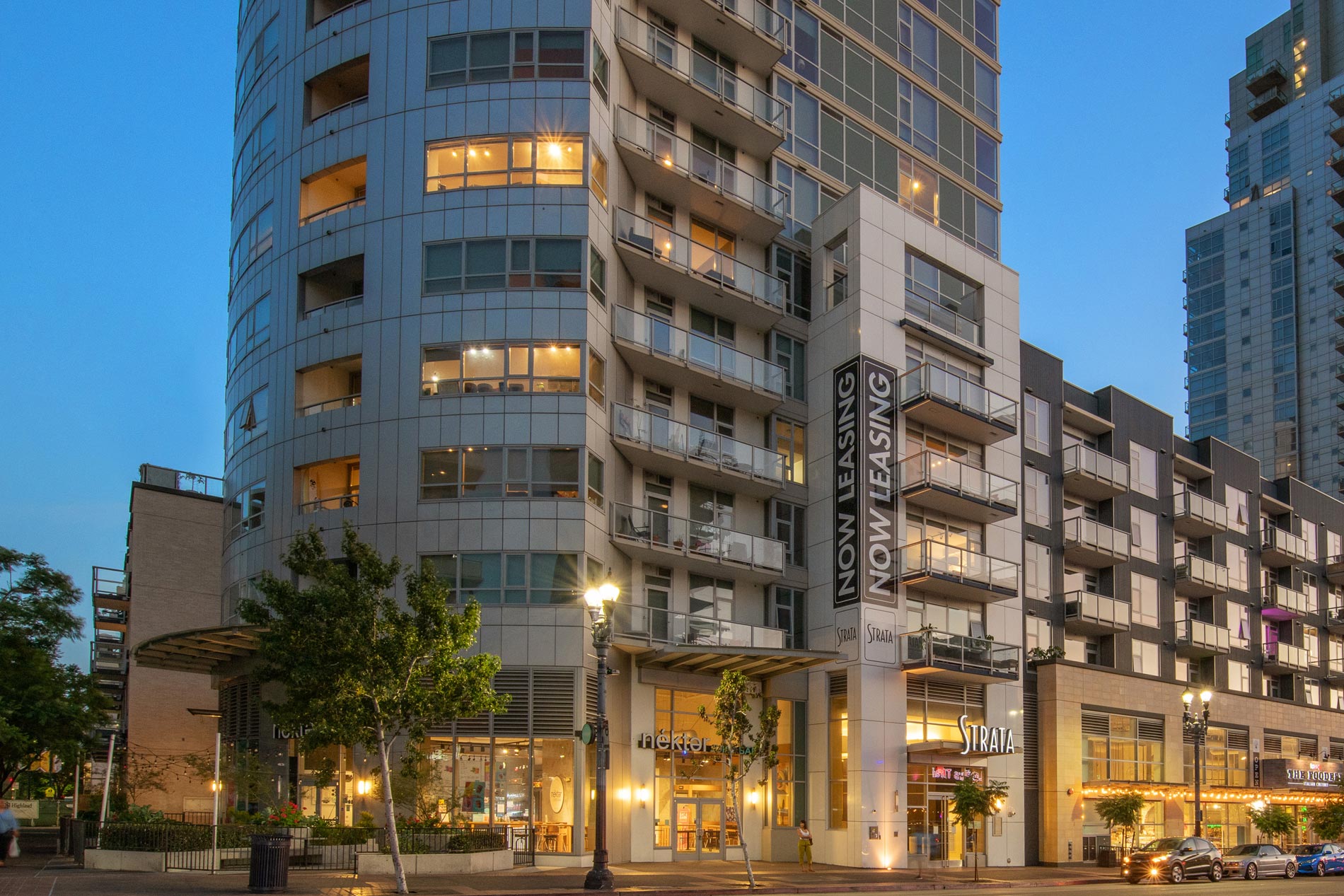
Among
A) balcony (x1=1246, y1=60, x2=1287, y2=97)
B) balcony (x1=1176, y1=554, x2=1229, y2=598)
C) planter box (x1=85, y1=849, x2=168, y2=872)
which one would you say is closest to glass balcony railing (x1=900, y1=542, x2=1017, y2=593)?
balcony (x1=1176, y1=554, x2=1229, y2=598)

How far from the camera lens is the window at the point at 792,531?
1804 inches

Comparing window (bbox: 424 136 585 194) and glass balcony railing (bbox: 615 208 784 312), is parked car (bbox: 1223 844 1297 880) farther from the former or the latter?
window (bbox: 424 136 585 194)

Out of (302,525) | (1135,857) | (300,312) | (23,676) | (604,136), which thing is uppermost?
(604,136)

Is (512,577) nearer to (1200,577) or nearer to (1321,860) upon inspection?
(1321,860)

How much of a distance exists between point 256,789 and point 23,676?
8886 millimetres

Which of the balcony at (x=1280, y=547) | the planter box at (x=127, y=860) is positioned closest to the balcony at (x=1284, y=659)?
the balcony at (x=1280, y=547)

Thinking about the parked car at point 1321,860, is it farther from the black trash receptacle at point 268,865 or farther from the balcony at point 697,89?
the black trash receptacle at point 268,865

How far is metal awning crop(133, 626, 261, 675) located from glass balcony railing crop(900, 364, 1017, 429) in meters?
23.3

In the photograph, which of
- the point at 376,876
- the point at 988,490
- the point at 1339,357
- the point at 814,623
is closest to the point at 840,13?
the point at 988,490

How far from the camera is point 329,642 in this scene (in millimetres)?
27406

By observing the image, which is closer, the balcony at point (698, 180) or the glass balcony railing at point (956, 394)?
the balcony at point (698, 180)

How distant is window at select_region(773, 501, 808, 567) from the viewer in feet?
150

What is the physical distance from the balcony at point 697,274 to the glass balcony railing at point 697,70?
217 inches

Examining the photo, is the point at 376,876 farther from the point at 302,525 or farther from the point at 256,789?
the point at 302,525
